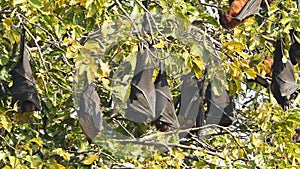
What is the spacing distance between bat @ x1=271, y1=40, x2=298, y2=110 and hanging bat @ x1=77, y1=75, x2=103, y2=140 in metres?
1.22

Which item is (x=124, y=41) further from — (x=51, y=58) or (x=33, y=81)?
(x=51, y=58)

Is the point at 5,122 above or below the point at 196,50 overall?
below

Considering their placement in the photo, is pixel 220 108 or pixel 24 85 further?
pixel 220 108

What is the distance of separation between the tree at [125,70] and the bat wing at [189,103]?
0.11 meters

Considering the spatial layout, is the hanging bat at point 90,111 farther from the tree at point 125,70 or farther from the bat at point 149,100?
the bat at point 149,100

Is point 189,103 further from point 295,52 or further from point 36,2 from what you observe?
point 36,2

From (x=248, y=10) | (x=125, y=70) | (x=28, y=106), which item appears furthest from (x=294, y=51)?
(x=28, y=106)

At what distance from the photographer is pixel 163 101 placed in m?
4.31

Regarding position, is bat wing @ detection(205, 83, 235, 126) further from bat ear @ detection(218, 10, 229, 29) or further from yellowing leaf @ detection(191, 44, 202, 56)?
yellowing leaf @ detection(191, 44, 202, 56)

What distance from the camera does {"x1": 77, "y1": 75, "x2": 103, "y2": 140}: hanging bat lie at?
415cm

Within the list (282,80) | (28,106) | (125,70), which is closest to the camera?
(125,70)

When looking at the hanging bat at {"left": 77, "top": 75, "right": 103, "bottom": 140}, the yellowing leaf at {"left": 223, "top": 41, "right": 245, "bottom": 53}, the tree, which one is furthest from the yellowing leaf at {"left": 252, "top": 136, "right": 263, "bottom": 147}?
the hanging bat at {"left": 77, "top": 75, "right": 103, "bottom": 140}

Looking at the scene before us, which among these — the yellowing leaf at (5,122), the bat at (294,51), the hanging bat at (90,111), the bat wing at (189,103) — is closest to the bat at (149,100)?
the hanging bat at (90,111)

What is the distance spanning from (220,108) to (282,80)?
45cm
